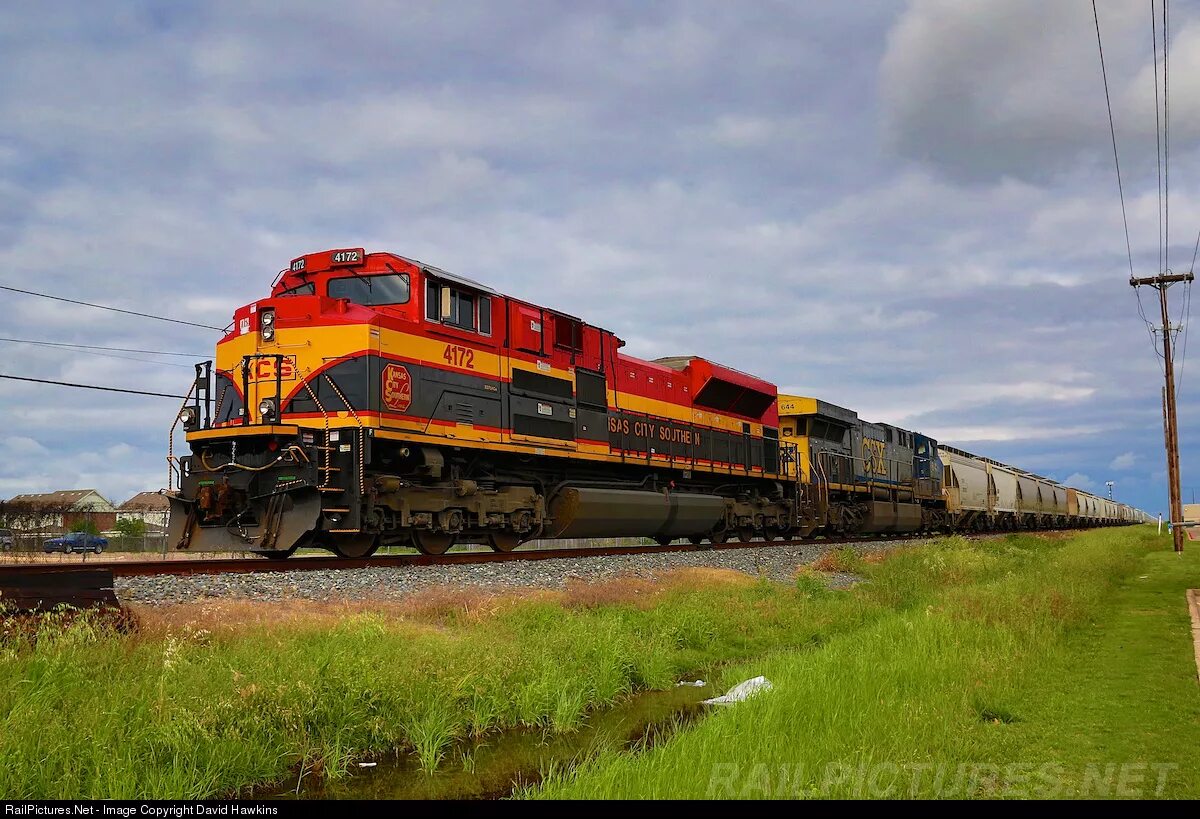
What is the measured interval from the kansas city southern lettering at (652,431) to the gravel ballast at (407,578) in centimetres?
307

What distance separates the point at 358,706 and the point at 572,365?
38.6 ft

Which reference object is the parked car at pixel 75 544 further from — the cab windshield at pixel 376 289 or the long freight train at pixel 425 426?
the cab windshield at pixel 376 289

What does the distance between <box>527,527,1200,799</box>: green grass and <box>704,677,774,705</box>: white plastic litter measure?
0.55 feet

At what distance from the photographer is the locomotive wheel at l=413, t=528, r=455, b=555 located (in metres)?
14.4

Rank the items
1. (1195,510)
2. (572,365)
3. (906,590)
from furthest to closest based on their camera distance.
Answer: (1195,510)
(572,365)
(906,590)

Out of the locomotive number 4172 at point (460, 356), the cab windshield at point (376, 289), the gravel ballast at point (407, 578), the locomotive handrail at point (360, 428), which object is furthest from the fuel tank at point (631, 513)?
the cab windshield at point (376, 289)

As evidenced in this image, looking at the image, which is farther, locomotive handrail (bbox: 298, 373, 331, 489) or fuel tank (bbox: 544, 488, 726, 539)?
fuel tank (bbox: 544, 488, 726, 539)

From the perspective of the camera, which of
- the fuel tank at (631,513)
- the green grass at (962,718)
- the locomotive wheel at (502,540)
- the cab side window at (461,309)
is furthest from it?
the fuel tank at (631,513)

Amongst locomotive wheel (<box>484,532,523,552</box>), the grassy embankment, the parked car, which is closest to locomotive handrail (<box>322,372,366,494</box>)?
the grassy embankment

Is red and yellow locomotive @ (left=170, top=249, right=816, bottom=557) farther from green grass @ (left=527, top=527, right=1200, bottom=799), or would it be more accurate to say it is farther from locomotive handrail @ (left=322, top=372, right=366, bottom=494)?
green grass @ (left=527, top=527, right=1200, bottom=799)

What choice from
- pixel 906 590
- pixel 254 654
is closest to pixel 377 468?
pixel 254 654

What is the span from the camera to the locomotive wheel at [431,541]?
14.4 metres

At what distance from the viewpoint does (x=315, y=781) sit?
5473 millimetres
